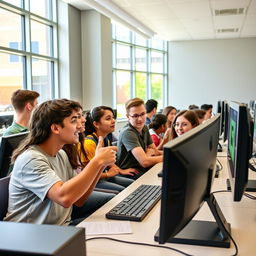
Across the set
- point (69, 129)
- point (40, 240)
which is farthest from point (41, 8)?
point (40, 240)

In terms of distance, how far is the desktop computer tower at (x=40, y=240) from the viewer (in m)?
0.59

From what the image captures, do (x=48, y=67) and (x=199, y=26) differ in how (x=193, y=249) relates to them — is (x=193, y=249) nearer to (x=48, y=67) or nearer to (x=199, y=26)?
(x=48, y=67)

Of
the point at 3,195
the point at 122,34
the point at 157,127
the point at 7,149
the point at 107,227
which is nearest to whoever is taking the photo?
the point at 107,227

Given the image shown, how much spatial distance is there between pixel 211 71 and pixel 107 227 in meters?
8.89

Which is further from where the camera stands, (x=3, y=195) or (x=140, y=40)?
(x=140, y=40)

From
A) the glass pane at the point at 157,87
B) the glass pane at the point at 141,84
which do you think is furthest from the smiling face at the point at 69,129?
the glass pane at the point at 157,87

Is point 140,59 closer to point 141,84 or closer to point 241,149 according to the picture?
point 141,84

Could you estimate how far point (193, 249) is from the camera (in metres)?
1.18

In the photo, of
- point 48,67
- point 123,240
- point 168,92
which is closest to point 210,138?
point 123,240

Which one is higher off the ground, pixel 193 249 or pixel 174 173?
pixel 174 173

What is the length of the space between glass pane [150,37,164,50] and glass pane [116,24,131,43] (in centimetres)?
128

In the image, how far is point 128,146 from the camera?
9.39ft

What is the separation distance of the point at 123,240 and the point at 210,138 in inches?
19.5

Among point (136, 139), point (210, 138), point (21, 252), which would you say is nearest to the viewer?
point (21, 252)
